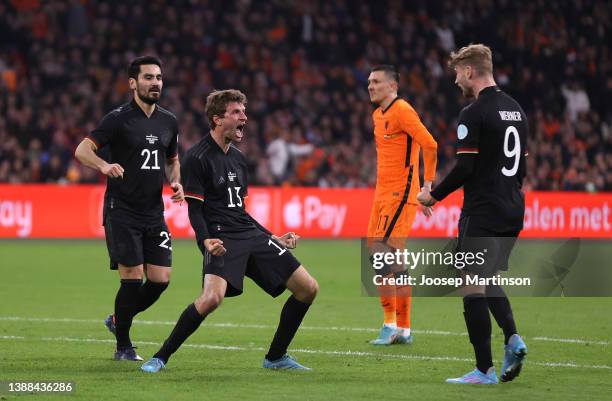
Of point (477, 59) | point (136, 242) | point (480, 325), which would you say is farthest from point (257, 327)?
point (477, 59)

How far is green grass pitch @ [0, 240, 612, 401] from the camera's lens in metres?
7.91

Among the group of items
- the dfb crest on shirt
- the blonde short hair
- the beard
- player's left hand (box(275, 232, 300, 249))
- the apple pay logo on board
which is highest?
the blonde short hair

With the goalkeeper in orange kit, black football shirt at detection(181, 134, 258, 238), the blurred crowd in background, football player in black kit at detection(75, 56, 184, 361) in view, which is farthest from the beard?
the blurred crowd in background

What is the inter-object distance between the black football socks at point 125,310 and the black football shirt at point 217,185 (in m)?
1.05

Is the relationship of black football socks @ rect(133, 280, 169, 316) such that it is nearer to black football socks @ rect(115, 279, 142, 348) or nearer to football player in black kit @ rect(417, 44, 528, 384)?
black football socks @ rect(115, 279, 142, 348)

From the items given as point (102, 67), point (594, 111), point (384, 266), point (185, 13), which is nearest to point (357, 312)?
point (384, 266)

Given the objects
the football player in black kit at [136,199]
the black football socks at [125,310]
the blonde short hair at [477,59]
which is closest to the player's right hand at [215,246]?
the football player in black kit at [136,199]

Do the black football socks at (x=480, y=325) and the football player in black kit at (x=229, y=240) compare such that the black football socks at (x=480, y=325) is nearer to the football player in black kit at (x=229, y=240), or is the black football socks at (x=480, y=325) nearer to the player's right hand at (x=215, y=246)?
the football player in black kit at (x=229, y=240)

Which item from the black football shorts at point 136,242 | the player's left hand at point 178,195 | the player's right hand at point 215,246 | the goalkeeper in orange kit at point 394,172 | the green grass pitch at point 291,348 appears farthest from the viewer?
the goalkeeper in orange kit at point 394,172

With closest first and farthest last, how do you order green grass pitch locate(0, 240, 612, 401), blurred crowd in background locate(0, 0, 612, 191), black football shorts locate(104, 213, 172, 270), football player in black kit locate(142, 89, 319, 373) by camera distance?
green grass pitch locate(0, 240, 612, 401) → football player in black kit locate(142, 89, 319, 373) → black football shorts locate(104, 213, 172, 270) → blurred crowd in background locate(0, 0, 612, 191)

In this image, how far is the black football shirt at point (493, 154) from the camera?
8062 mm

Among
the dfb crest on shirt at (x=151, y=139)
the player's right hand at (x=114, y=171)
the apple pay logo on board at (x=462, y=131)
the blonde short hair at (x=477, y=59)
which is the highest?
the blonde short hair at (x=477, y=59)

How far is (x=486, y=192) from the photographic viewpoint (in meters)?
8.16

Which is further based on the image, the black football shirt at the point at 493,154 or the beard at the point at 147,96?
the beard at the point at 147,96
